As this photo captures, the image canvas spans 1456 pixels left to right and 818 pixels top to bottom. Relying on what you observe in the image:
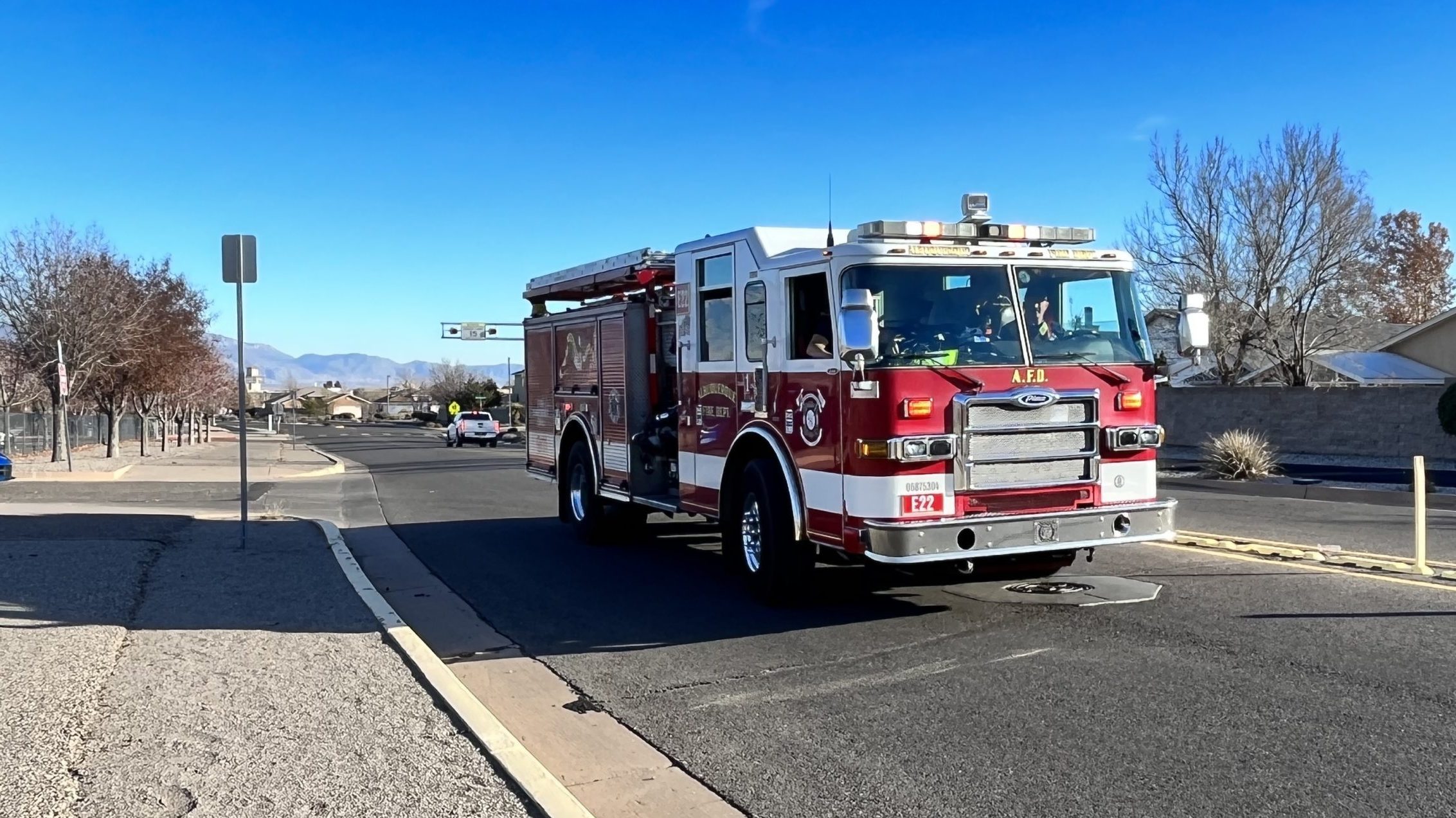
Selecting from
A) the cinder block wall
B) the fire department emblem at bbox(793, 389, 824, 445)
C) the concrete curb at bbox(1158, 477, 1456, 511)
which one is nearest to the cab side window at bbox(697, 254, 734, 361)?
the fire department emblem at bbox(793, 389, 824, 445)

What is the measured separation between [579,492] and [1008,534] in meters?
6.42

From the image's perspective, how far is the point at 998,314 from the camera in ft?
26.2

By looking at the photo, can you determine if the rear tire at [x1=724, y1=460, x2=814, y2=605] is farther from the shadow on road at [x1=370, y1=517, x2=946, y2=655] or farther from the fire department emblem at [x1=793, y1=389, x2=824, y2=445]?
the fire department emblem at [x1=793, y1=389, x2=824, y2=445]

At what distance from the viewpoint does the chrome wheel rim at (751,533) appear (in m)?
8.75

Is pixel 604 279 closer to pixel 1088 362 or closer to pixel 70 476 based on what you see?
pixel 1088 362

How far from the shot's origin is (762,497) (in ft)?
28.2

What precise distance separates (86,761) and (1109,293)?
687 centimetres

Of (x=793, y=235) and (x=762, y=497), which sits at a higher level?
(x=793, y=235)

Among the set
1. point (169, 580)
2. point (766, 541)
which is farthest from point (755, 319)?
point (169, 580)

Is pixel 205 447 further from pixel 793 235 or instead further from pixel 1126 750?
pixel 1126 750

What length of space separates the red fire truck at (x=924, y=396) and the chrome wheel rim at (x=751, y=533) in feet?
0.07

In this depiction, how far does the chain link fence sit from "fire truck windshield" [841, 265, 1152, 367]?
26091 mm

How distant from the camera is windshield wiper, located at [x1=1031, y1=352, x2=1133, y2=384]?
7.95 meters

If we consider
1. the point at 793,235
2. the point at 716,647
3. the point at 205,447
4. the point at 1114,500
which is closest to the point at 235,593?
the point at 716,647
